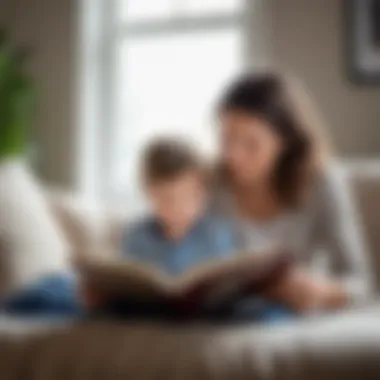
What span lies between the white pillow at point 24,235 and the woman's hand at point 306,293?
620mm

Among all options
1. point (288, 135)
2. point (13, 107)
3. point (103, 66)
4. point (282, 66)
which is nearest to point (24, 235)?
point (288, 135)

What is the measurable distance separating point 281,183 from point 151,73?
1355 millimetres

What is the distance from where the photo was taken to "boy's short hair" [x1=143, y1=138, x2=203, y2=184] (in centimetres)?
197

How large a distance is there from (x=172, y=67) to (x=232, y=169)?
1.26 meters

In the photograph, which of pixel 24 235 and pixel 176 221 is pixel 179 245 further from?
pixel 24 235

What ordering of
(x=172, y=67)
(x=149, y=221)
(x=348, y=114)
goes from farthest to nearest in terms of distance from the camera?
(x=172, y=67)
(x=348, y=114)
(x=149, y=221)

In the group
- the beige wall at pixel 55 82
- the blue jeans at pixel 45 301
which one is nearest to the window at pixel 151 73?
the beige wall at pixel 55 82

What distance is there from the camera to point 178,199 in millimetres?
2002

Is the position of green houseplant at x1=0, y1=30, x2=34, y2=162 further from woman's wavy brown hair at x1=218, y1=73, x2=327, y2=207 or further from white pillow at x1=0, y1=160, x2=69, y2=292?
woman's wavy brown hair at x1=218, y1=73, x2=327, y2=207

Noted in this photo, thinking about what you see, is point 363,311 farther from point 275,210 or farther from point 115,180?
point 115,180

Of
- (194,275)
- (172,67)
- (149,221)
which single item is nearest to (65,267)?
(149,221)

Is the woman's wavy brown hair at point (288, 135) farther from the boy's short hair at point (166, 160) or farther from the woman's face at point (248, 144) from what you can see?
the boy's short hair at point (166, 160)

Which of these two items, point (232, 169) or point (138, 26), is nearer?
point (232, 169)

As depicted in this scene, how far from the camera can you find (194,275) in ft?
4.95
